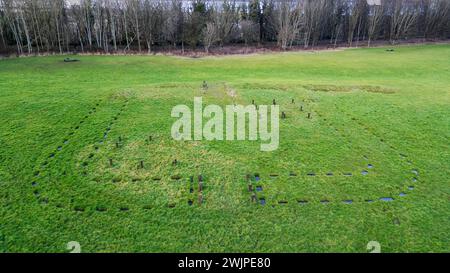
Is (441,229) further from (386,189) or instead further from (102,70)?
(102,70)

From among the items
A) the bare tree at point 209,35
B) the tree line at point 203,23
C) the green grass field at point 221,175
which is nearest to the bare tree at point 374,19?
the tree line at point 203,23

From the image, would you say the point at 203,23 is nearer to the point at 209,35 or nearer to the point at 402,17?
the point at 209,35

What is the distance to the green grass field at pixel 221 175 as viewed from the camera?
20.7 ft

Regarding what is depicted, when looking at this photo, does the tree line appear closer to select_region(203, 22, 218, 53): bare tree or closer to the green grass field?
select_region(203, 22, 218, 53): bare tree

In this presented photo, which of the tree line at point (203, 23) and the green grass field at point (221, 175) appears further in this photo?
the tree line at point (203, 23)

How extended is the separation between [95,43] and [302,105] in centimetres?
3429

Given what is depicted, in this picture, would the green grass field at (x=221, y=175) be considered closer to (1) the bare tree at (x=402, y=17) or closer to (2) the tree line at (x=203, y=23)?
(2) the tree line at (x=203, y=23)

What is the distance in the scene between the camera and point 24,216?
680cm

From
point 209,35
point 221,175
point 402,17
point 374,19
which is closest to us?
point 221,175

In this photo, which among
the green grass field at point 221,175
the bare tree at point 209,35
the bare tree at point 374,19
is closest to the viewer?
the green grass field at point 221,175

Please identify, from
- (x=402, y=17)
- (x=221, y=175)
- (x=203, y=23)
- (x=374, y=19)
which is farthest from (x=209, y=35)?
(x=221, y=175)

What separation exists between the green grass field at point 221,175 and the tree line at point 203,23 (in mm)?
21669

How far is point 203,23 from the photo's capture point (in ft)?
133

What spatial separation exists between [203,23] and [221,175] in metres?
36.3
